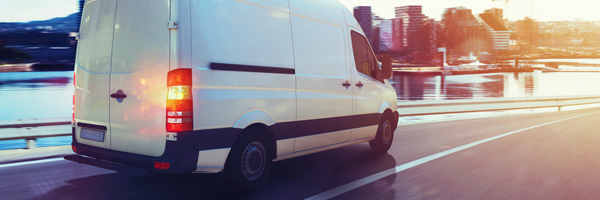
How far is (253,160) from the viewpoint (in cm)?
459

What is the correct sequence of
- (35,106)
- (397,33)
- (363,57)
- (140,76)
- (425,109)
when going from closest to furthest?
(140,76) → (363,57) → (425,109) → (35,106) → (397,33)

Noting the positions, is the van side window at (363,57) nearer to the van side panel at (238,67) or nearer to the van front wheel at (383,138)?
the van front wheel at (383,138)

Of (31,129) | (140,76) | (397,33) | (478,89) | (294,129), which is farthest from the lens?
(397,33)

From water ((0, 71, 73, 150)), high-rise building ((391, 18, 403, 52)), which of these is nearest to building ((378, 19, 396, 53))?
high-rise building ((391, 18, 403, 52))

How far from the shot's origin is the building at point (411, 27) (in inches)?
6718

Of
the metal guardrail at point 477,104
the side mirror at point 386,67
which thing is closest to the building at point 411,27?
the metal guardrail at point 477,104

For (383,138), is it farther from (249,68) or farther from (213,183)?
(249,68)

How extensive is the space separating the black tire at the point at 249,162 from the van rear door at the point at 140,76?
695 millimetres

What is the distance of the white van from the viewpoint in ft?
12.8

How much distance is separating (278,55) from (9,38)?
11852cm

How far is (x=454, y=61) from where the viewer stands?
17925 cm

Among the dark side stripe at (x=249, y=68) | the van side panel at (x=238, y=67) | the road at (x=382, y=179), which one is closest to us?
the van side panel at (x=238, y=67)

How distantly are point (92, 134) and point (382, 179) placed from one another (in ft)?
9.91

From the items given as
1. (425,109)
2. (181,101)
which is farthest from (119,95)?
(425,109)
